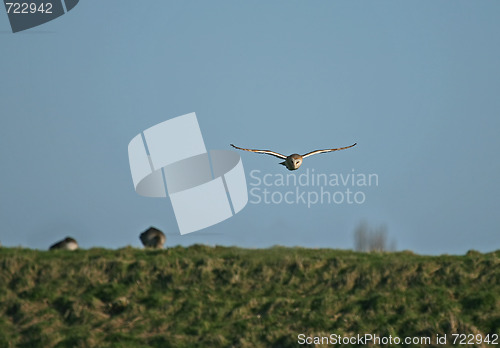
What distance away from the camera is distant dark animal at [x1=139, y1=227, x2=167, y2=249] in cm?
5028

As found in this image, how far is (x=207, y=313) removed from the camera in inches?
1551

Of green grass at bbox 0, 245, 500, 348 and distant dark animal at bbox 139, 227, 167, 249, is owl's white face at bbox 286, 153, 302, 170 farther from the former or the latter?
distant dark animal at bbox 139, 227, 167, 249

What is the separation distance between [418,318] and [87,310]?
1373cm

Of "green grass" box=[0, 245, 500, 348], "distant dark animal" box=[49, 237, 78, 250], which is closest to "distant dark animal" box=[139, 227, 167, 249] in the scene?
"distant dark animal" box=[49, 237, 78, 250]

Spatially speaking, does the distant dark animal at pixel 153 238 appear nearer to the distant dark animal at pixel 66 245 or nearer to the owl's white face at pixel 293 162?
the distant dark animal at pixel 66 245

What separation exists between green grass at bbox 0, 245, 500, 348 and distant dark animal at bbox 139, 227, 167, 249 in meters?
5.18

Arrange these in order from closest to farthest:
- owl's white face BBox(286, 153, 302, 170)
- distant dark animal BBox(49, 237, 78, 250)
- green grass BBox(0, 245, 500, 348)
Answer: green grass BBox(0, 245, 500, 348) → distant dark animal BBox(49, 237, 78, 250) → owl's white face BBox(286, 153, 302, 170)

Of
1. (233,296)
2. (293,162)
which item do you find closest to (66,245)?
(233,296)

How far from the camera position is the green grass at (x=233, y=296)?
37.9 m

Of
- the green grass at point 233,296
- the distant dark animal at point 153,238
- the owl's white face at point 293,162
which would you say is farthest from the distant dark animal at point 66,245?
the owl's white face at point 293,162

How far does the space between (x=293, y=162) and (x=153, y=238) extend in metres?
8.72

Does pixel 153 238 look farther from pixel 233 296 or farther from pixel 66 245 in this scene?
pixel 233 296

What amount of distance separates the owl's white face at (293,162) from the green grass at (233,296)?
4.72m

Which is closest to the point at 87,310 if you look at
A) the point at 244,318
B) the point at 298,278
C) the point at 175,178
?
the point at 244,318
